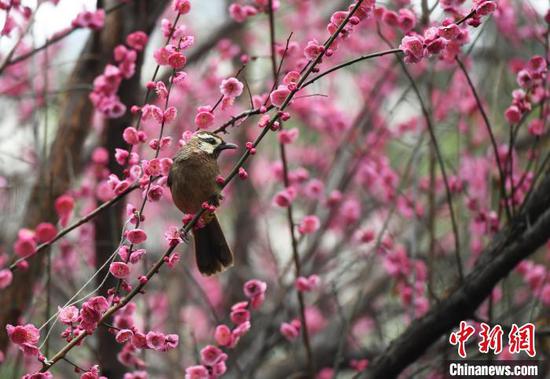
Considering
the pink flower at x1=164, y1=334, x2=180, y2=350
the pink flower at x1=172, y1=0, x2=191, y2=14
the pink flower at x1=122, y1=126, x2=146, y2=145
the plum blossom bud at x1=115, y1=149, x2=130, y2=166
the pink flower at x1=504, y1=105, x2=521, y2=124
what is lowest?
the pink flower at x1=164, y1=334, x2=180, y2=350

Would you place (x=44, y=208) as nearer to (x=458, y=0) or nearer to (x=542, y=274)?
(x=458, y=0)

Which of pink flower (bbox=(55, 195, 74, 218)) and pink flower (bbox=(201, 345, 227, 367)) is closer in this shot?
pink flower (bbox=(201, 345, 227, 367))

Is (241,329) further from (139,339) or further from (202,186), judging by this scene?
(202,186)

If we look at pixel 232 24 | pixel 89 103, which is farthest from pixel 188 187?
pixel 232 24

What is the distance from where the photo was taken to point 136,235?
2035 millimetres

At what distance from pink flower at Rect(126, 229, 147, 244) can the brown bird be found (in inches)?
35.1

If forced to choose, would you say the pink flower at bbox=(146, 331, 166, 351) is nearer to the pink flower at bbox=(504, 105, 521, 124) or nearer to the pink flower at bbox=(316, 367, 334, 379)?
the pink flower at bbox=(504, 105, 521, 124)

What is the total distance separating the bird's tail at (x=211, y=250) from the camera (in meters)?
3.00

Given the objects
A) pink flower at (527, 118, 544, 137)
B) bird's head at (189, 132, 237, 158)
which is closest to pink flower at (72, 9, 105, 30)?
bird's head at (189, 132, 237, 158)

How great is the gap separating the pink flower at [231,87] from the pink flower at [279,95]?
0.18 m

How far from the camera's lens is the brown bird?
2961mm

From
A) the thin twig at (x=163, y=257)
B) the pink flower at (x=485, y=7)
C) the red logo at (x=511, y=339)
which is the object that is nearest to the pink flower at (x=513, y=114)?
the pink flower at (x=485, y=7)

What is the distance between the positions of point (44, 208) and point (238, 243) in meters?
2.87

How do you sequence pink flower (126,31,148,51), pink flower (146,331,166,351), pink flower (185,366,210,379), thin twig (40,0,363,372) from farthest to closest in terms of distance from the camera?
pink flower (126,31,148,51) → pink flower (185,366,210,379) → pink flower (146,331,166,351) → thin twig (40,0,363,372)
